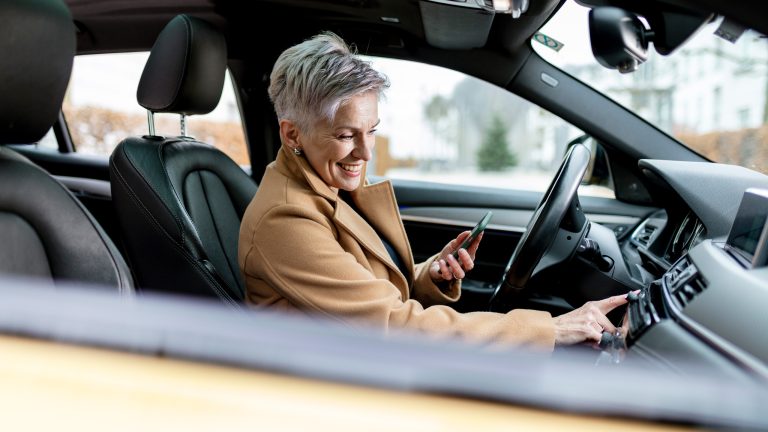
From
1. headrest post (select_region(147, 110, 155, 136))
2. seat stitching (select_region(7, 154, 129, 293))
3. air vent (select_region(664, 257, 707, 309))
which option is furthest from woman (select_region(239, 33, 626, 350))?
headrest post (select_region(147, 110, 155, 136))

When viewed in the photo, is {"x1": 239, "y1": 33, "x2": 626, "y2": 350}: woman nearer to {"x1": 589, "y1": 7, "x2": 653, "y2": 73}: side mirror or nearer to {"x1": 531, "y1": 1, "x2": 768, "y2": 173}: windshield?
{"x1": 589, "y1": 7, "x2": 653, "y2": 73}: side mirror

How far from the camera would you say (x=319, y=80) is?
1.39 m

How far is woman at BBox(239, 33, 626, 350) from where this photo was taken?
1.28 m

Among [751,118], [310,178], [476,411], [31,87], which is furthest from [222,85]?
[751,118]

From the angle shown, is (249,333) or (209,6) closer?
(249,333)

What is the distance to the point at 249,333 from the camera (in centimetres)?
62

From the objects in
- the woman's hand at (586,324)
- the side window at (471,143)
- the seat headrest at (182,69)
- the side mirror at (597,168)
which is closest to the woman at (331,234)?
the woman's hand at (586,324)

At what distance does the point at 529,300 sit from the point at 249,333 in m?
1.60

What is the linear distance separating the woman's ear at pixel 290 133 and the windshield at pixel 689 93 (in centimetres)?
70

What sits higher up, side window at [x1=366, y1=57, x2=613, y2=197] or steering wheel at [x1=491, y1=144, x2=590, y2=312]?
steering wheel at [x1=491, y1=144, x2=590, y2=312]

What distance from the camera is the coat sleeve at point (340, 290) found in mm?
1261

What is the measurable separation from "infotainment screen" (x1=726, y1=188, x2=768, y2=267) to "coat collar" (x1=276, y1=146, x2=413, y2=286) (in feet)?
2.32

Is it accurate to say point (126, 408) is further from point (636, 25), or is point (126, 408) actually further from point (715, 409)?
point (636, 25)

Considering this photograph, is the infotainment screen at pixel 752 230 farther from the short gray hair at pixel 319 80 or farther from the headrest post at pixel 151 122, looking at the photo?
the headrest post at pixel 151 122
